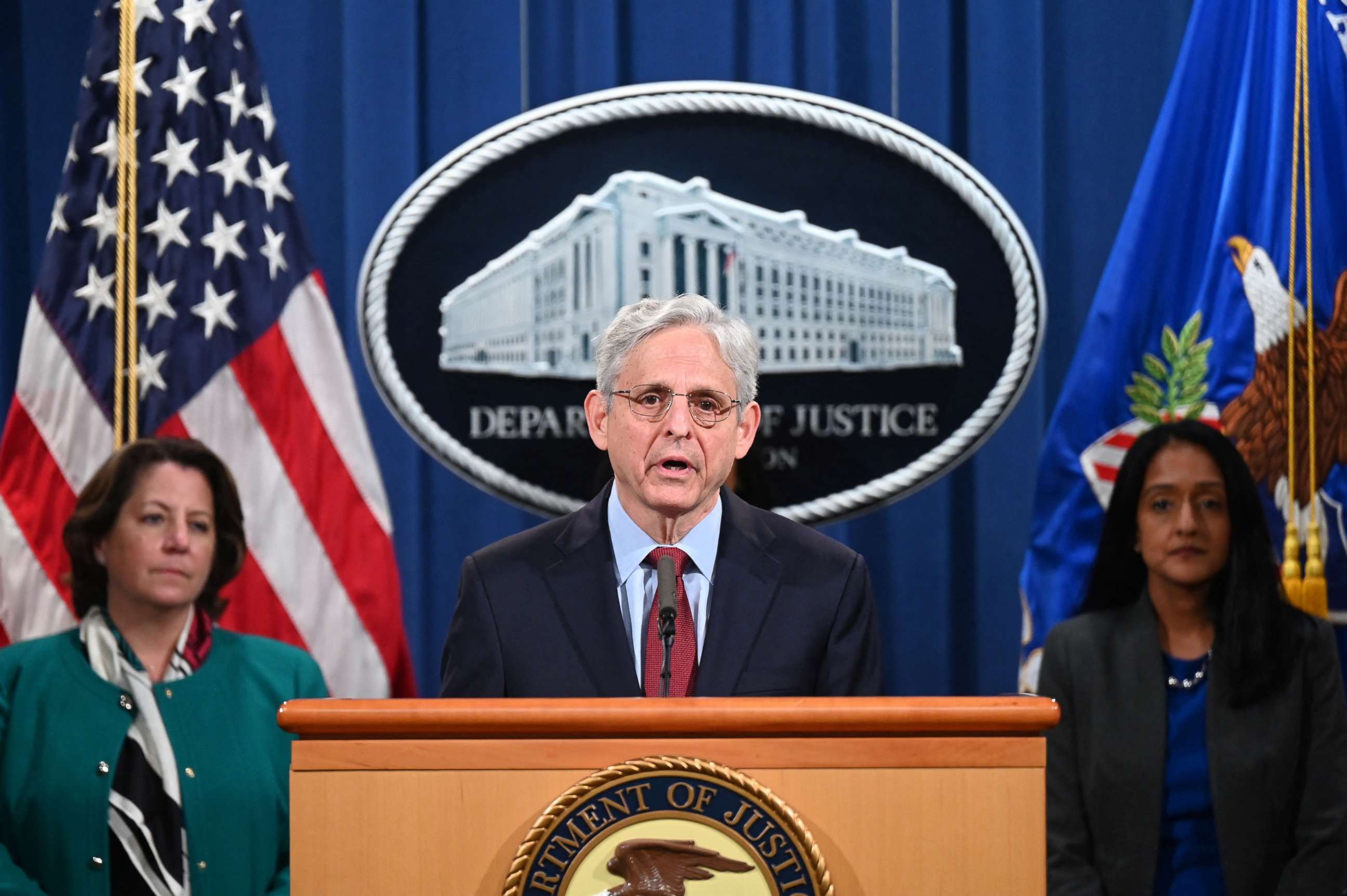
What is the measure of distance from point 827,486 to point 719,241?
0.63 meters

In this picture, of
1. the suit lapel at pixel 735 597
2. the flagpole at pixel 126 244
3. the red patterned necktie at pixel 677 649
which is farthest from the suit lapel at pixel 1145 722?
the flagpole at pixel 126 244

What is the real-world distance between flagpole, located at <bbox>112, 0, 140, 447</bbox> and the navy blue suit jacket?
1529 mm

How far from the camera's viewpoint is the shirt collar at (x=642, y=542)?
→ 1.75 metres

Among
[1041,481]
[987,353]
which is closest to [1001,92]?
[987,353]

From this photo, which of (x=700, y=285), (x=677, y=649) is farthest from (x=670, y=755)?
(x=700, y=285)

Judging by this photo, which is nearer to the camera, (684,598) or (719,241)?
(684,598)

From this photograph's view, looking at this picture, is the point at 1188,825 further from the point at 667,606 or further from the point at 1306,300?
the point at 667,606

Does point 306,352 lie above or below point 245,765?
above

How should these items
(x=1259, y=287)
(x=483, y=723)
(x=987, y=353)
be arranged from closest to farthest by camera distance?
(x=483, y=723) → (x=1259, y=287) → (x=987, y=353)

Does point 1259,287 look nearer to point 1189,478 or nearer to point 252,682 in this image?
point 1189,478

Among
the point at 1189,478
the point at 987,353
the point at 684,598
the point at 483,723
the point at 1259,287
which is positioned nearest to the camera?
the point at 483,723

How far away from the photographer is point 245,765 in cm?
245

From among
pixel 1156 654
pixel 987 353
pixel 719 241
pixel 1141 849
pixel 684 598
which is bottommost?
pixel 1141 849

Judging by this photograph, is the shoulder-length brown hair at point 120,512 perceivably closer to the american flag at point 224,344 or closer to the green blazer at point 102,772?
the green blazer at point 102,772
